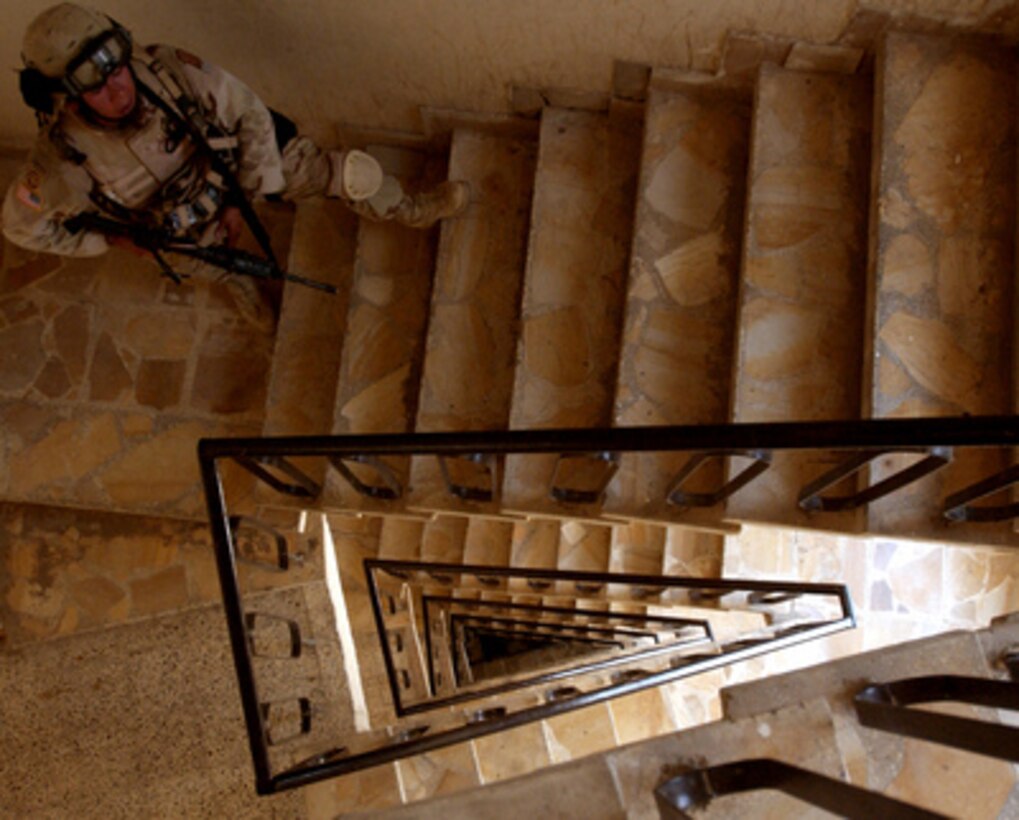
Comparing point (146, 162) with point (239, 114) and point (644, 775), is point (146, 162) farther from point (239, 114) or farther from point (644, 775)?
point (644, 775)

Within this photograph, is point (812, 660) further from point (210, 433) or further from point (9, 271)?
point (9, 271)

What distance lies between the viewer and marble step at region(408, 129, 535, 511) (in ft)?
9.84

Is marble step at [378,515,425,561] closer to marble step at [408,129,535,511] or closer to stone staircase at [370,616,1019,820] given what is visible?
marble step at [408,129,535,511]

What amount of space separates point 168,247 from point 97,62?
2.76ft

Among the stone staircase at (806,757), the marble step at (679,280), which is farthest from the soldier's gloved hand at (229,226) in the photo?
the stone staircase at (806,757)

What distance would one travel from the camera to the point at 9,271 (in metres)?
3.80

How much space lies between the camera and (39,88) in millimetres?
2232

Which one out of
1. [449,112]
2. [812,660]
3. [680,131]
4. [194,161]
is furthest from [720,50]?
[812,660]

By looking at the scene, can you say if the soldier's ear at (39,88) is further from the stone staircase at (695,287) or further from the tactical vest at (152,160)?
the stone staircase at (695,287)

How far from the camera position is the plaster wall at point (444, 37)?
2.34 metres

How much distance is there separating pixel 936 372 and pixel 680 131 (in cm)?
122

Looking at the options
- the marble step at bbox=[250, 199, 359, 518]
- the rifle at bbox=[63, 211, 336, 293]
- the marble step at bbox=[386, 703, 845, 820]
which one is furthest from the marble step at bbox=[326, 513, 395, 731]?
the marble step at bbox=[386, 703, 845, 820]

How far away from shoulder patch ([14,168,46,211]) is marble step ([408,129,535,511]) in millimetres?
1394

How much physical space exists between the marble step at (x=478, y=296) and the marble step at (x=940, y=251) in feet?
4.54
